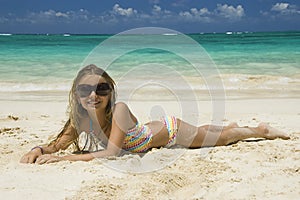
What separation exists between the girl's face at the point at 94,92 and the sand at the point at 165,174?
19.6 inches

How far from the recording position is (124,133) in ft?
10.1

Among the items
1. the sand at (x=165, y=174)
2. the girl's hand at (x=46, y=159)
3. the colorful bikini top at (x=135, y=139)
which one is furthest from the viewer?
the colorful bikini top at (x=135, y=139)

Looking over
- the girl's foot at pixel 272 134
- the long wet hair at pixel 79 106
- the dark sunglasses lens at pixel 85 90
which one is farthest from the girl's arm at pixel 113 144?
the girl's foot at pixel 272 134

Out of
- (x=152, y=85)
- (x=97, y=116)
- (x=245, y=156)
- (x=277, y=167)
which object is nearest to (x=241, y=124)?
(x=245, y=156)

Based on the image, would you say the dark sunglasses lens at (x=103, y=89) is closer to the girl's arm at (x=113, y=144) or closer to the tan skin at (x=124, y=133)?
the tan skin at (x=124, y=133)

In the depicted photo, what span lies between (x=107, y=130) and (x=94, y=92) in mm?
388

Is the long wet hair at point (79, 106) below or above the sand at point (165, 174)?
above

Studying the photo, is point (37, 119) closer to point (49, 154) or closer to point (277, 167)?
point (49, 154)

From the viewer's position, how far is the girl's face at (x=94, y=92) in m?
3.08

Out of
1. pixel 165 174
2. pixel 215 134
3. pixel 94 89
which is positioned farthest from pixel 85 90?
pixel 215 134

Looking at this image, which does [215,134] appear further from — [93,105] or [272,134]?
[93,105]

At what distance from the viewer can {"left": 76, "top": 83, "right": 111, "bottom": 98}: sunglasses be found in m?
3.08

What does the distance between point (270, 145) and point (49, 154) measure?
2.18 meters

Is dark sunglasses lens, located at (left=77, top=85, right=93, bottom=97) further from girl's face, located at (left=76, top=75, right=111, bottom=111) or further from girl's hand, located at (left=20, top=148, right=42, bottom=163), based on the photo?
girl's hand, located at (left=20, top=148, right=42, bottom=163)
